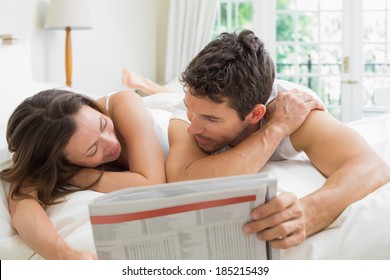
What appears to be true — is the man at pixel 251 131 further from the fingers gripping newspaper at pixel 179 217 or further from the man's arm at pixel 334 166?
the fingers gripping newspaper at pixel 179 217

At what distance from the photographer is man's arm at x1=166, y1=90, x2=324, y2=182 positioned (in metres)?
1.36

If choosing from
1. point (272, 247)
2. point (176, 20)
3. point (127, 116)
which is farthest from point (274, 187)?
point (176, 20)

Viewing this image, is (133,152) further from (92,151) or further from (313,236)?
(313,236)

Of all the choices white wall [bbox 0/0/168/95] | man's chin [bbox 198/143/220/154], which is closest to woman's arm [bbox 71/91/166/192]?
man's chin [bbox 198/143/220/154]

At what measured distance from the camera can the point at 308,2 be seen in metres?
5.18

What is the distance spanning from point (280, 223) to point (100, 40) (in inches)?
144

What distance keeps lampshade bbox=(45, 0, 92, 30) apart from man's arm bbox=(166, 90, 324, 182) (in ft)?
7.19

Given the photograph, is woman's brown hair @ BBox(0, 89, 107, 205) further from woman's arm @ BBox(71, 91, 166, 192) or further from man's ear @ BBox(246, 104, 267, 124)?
man's ear @ BBox(246, 104, 267, 124)

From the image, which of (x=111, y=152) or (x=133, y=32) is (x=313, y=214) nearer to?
(x=111, y=152)

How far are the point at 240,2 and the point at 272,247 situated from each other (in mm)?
4578

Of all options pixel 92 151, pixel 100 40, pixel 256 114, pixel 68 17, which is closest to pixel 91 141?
pixel 92 151

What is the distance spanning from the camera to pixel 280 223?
99 cm

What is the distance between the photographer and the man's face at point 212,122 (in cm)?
139

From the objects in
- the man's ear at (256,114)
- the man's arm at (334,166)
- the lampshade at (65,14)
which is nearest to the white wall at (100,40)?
the lampshade at (65,14)
